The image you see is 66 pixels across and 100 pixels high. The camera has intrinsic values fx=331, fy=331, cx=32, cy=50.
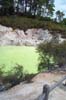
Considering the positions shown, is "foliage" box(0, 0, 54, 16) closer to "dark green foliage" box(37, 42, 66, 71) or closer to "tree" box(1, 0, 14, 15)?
"tree" box(1, 0, 14, 15)

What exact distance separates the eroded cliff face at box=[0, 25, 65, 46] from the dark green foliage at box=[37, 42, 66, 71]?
17614mm

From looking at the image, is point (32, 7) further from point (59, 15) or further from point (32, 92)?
point (32, 92)

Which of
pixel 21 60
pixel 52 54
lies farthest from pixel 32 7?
pixel 52 54

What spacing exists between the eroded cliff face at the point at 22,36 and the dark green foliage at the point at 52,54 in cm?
1761

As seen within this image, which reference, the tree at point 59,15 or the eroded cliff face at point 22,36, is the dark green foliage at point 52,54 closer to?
the eroded cliff face at point 22,36

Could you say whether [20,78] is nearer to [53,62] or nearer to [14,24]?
[53,62]

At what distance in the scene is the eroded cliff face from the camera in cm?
3259

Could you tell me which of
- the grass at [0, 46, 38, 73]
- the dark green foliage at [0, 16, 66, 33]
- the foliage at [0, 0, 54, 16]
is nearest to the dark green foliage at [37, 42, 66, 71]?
the grass at [0, 46, 38, 73]

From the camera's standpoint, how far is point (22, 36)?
3616cm

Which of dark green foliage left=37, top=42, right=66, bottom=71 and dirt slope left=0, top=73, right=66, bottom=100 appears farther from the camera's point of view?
dark green foliage left=37, top=42, right=66, bottom=71

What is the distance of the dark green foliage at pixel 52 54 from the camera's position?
43.6 ft

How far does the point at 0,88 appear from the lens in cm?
998

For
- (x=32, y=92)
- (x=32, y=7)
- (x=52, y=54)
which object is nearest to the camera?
(x=32, y=92)

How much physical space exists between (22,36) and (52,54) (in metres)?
22.9
